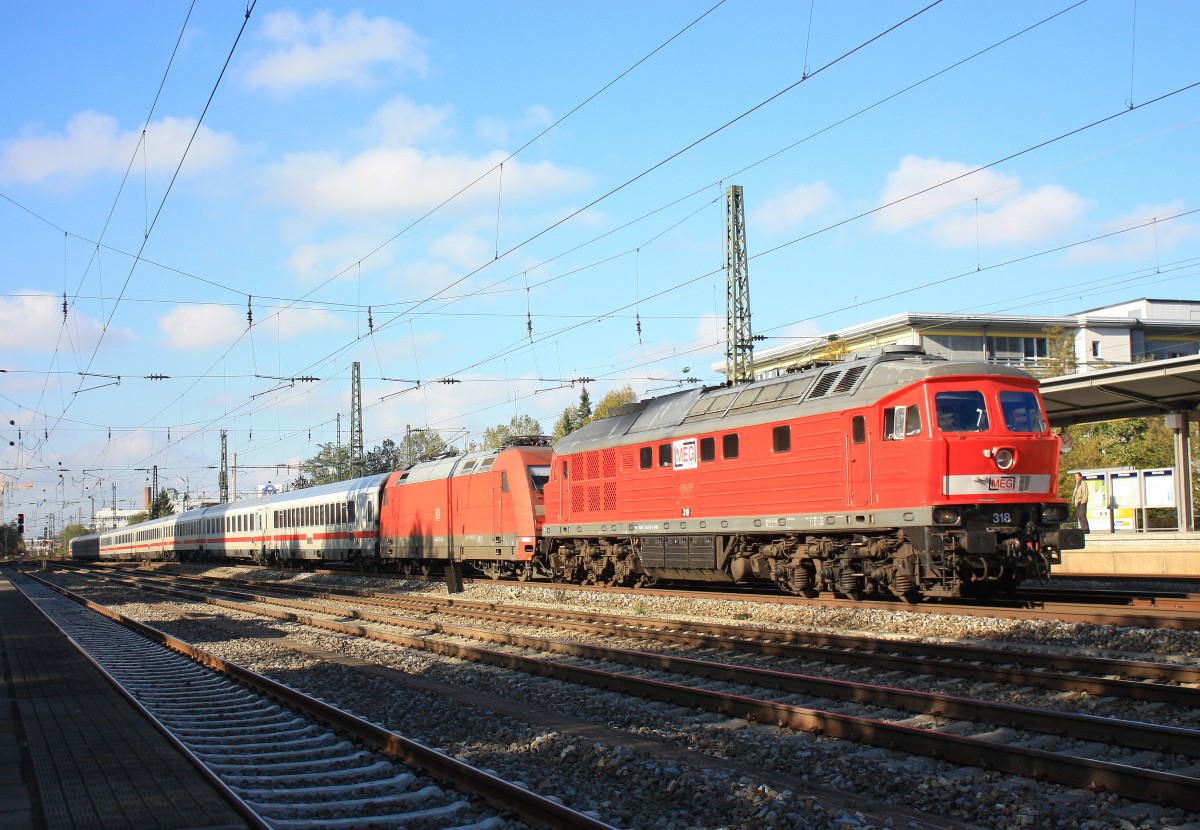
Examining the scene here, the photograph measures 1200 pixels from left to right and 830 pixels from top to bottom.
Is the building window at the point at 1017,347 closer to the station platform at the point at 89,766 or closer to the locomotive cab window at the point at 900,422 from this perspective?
the locomotive cab window at the point at 900,422

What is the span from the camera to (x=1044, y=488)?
1664 centimetres

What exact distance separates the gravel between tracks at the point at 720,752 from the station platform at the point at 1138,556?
40.1ft

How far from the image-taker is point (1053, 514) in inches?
651

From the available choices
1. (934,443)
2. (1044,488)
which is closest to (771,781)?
(934,443)

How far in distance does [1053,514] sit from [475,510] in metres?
18.5

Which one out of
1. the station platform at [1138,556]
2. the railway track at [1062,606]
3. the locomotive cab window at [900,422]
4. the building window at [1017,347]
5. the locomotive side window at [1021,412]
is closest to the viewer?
the railway track at [1062,606]

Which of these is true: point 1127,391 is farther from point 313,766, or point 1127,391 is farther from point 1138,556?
point 313,766

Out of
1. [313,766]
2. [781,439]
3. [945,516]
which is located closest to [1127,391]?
[781,439]

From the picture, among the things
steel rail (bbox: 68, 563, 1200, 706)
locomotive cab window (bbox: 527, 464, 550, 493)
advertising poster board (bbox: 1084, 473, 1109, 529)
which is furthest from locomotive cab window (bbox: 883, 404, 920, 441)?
advertising poster board (bbox: 1084, 473, 1109, 529)

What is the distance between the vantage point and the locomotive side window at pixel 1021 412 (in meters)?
16.7

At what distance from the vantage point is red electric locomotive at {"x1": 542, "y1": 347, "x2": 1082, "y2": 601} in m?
16.2

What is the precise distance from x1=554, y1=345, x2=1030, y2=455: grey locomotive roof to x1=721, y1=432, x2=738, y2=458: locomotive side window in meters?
0.21

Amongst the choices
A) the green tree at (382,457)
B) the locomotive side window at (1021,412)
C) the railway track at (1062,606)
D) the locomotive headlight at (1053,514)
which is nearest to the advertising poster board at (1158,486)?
the railway track at (1062,606)

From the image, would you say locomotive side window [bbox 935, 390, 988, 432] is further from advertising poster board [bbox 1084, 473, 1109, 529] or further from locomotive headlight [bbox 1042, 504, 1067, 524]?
advertising poster board [bbox 1084, 473, 1109, 529]
